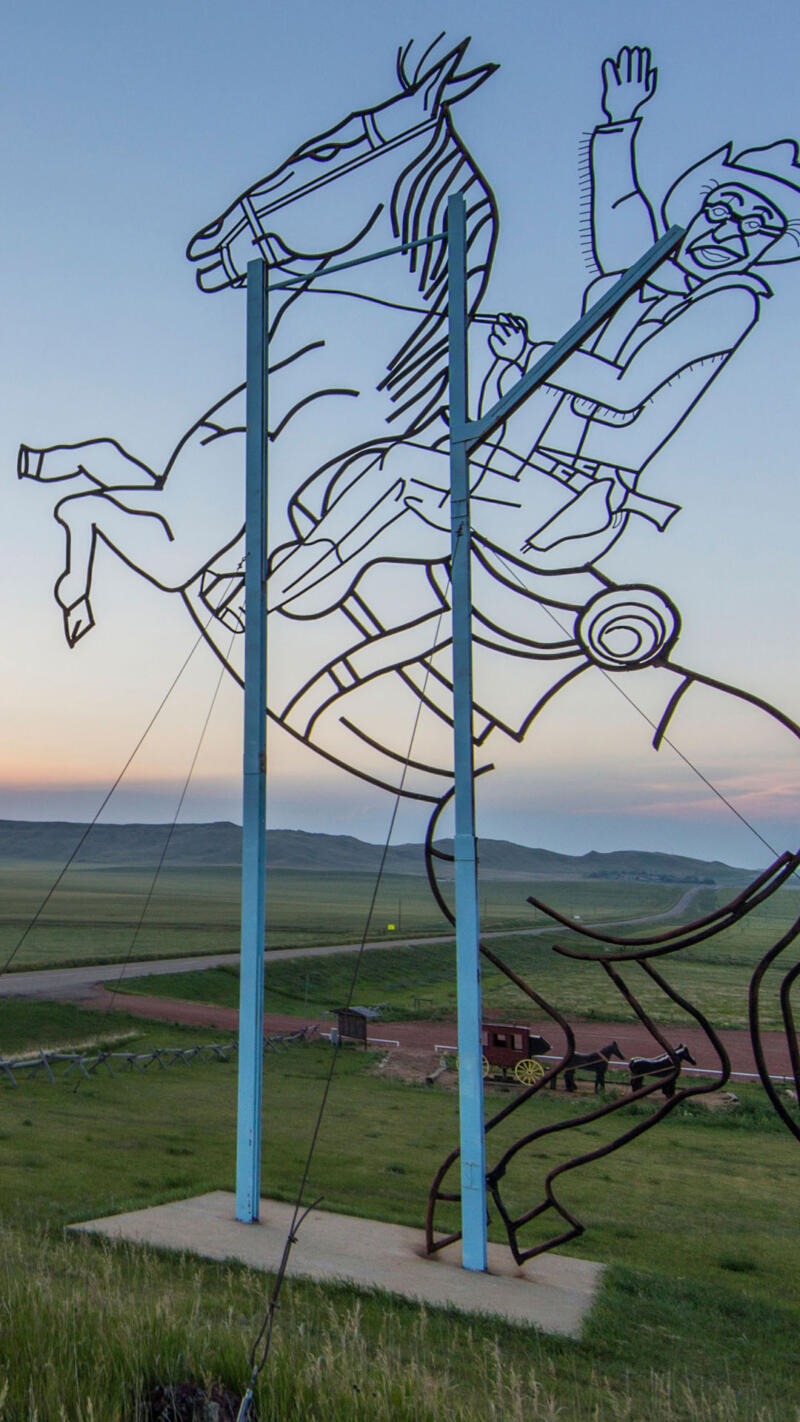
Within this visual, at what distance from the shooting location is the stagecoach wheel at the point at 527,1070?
18531mm

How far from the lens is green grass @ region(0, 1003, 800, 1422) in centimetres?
380

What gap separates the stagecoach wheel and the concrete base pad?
10879 millimetres

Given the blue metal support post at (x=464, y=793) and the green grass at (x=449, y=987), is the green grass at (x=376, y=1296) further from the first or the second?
the green grass at (x=449, y=987)

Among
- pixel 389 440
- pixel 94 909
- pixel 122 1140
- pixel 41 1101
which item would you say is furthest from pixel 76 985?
pixel 94 909

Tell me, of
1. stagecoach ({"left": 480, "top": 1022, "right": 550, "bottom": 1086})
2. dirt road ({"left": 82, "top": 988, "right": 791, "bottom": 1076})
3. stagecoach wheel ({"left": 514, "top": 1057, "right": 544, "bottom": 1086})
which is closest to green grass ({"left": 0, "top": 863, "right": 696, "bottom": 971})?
dirt road ({"left": 82, "top": 988, "right": 791, "bottom": 1076})

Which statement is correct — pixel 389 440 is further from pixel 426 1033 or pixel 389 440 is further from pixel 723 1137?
pixel 426 1033

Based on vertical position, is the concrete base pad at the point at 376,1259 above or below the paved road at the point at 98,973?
above

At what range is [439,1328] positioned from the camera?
5660 millimetres

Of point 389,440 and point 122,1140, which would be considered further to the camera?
point 122,1140

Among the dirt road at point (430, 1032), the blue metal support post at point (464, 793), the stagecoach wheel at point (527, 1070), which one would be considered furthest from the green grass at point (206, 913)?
the blue metal support post at point (464, 793)

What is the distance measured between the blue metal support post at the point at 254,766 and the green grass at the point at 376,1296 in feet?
3.57

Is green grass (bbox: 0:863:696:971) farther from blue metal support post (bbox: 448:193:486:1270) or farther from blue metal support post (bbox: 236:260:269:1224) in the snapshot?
blue metal support post (bbox: 448:193:486:1270)

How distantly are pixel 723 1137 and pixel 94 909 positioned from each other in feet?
248

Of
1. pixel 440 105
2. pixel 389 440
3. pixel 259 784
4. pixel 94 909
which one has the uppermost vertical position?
pixel 440 105
